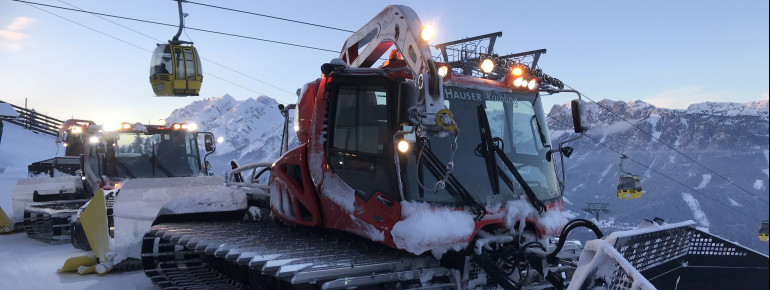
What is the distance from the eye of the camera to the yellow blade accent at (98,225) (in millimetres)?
7344

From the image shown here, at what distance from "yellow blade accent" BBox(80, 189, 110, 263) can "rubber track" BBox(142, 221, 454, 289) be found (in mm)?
1160

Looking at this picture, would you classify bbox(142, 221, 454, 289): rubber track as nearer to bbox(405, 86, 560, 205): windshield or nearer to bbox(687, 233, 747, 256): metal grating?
bbox(405, 86, 560, 205): windshield

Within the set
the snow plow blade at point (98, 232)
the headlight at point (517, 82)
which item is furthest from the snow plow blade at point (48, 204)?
the headlight at point (517, 82)

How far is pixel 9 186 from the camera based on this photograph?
23.2m

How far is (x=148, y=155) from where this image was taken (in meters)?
12.4

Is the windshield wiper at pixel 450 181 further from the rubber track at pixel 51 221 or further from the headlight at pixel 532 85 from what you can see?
the rubber track at pixel 51 221

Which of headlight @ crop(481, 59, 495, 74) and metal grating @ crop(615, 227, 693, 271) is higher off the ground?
headlight @ crop(481, 59, 495, 74)

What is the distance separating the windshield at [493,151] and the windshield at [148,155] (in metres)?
9.10

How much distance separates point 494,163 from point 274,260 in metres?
2.10

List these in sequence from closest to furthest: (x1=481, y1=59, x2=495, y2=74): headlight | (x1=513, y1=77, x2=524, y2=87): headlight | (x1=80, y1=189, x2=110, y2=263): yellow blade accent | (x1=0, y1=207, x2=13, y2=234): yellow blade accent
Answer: (x1=481, y1=59, x2=495, y2=74): headlight, (x1=513, y1=77, x2=524, y2=87): headlight, (x1=80, y1=189, x2=110, y2=263): yellow blade accent, (x1=0, y1=207, x2=13, y2=234): yellow blade accent

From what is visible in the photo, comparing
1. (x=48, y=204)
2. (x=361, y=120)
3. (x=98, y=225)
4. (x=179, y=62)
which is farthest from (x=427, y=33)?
(x=179, y=62)

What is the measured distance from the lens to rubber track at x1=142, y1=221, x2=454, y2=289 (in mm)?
4184

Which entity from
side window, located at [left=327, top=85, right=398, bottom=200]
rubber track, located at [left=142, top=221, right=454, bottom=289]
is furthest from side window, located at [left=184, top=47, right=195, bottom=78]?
side window, located at [left=327, top=85, right=398, bottom=200]

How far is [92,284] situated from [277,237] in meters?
2.93
